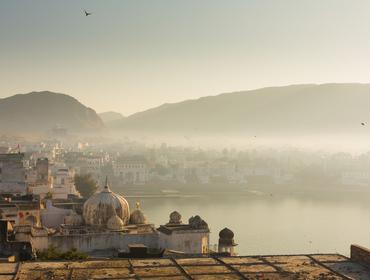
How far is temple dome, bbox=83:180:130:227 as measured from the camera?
16.2 metres

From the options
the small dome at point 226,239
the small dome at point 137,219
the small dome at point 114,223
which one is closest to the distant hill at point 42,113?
the small dome at point 137,219

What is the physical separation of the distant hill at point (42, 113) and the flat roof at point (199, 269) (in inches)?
5633

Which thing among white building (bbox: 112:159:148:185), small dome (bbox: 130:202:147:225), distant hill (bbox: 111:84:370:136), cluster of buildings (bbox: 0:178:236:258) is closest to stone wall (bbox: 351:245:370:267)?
Answer: cluster of buildings (bbox: 0:178:236:258)

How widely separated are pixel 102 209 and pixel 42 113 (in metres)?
144

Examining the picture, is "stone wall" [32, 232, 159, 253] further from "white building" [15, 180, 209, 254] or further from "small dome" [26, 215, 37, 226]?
"small dome" [26, 215, 37, 226]

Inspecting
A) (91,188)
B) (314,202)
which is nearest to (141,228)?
(91,188)

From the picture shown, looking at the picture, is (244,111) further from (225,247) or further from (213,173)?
(225,247)

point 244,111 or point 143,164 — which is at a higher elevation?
point 244,111

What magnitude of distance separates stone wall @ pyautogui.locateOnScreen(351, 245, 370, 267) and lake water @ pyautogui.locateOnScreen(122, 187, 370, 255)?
46.3ft

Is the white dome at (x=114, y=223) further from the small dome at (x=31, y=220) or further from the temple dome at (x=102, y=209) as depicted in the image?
the small dome at (x=31, y=220)

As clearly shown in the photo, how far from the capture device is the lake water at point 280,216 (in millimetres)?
26422

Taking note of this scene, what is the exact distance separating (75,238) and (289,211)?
26215 mm

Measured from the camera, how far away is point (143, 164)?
192 ft

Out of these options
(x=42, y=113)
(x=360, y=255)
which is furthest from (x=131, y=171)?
(x=42, y=113)
